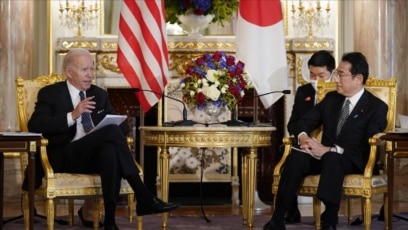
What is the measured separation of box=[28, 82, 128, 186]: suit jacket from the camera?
19.3 ft

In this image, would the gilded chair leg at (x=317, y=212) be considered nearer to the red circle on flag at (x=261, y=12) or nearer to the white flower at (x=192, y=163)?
the red circle on flag at (x=261, y=12)

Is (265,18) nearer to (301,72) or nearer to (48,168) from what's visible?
(301,72)

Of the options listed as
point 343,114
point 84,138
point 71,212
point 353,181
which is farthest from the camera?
point 71,212

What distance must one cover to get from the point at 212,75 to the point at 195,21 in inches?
102

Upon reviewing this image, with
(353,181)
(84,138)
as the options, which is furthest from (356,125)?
(84,138)

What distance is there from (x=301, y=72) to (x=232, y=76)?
8.49ft

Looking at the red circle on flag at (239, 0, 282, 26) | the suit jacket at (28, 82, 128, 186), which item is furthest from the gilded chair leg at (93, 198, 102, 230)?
the red circle on flag at (239, 0, 282, 26)

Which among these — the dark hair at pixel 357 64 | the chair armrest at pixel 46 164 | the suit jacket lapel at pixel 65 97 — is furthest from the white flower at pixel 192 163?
the chair armrest at pixel 46 164

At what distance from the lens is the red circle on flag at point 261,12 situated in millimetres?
7766

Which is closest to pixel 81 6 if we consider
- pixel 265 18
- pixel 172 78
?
pixel 172 78

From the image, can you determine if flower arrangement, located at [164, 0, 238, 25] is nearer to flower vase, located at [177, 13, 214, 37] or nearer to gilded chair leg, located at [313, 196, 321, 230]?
flower vase, located at [177, 13, 214, 37]

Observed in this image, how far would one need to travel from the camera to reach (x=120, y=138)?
5738 mm

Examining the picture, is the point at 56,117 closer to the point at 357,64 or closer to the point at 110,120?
the point at 110,120

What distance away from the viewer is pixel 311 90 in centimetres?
694
